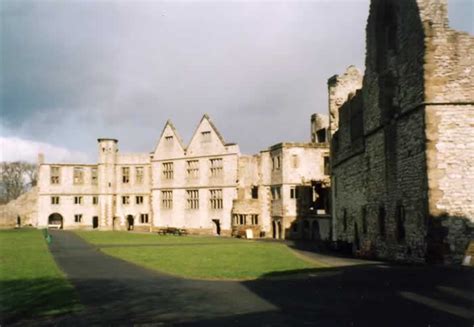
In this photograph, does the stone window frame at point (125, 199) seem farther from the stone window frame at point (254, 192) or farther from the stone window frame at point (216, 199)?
the stone window frame at point (254, 192)

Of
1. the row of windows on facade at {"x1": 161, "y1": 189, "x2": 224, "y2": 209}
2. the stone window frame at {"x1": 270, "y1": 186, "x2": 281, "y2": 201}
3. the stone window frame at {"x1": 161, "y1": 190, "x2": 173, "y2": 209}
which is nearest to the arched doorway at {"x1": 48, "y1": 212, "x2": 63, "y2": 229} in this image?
the stone window frame at {"x1": 161, "y1": 190, "x2": 173, "y2": 209}

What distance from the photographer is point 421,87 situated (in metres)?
18.8

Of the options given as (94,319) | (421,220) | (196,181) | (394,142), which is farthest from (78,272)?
(196,181)

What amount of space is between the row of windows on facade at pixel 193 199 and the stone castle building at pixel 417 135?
2859 cm

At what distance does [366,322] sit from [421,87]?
12.2 meters

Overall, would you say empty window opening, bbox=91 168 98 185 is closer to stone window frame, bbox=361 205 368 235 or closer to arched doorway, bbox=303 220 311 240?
arched doorway, bbox=303 220 311 240

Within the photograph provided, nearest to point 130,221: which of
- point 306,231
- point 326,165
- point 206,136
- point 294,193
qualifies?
point 206,136

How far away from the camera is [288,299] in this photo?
11.7m

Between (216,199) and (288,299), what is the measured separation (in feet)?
137

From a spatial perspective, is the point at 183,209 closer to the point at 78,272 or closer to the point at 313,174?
the point at 313,174

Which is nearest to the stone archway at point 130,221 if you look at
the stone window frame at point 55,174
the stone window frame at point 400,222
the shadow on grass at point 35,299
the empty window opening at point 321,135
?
the stone window frame at point 55,174

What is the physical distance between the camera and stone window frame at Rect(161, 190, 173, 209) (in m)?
57.9

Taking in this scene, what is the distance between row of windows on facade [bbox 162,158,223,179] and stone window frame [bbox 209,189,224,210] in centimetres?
186

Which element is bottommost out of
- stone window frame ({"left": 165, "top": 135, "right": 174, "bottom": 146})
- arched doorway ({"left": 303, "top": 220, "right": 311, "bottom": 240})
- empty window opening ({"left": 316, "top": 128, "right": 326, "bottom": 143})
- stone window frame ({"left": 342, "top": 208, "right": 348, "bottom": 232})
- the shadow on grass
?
→ arched doorway ({"left": 303, "top": 220, "right": 311, "bottom": 240})
